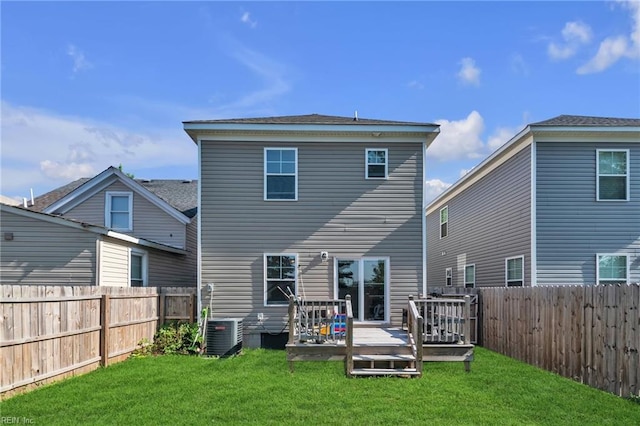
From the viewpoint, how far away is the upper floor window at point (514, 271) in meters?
13.1

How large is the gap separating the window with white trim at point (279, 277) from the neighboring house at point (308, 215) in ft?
0.08

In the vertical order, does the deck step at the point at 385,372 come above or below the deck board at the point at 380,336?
below

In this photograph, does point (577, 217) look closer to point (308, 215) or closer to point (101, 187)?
point (308, 215)

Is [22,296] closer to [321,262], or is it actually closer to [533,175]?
[321,262]

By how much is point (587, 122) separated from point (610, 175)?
4.88 feet

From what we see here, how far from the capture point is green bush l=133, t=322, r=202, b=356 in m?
10.8

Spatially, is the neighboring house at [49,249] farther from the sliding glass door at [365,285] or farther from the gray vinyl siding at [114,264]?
the sliding glass door at [365,285]

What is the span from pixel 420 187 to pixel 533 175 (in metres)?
3.00

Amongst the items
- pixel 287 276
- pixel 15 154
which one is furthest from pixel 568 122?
pixel 15 154

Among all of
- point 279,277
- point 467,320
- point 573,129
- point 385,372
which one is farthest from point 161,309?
point 573,129

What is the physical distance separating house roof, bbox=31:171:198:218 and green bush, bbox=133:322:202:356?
5412 mm

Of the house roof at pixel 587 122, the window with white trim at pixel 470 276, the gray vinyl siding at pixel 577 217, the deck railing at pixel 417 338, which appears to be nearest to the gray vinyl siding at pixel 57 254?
the deck railing at pixel 417 338

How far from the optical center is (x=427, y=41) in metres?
12.7

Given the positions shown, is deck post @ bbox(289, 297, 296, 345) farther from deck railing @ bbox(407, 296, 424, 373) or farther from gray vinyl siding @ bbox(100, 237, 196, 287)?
gray vinyl siding @ bbox(100, 237, 196, 287)
